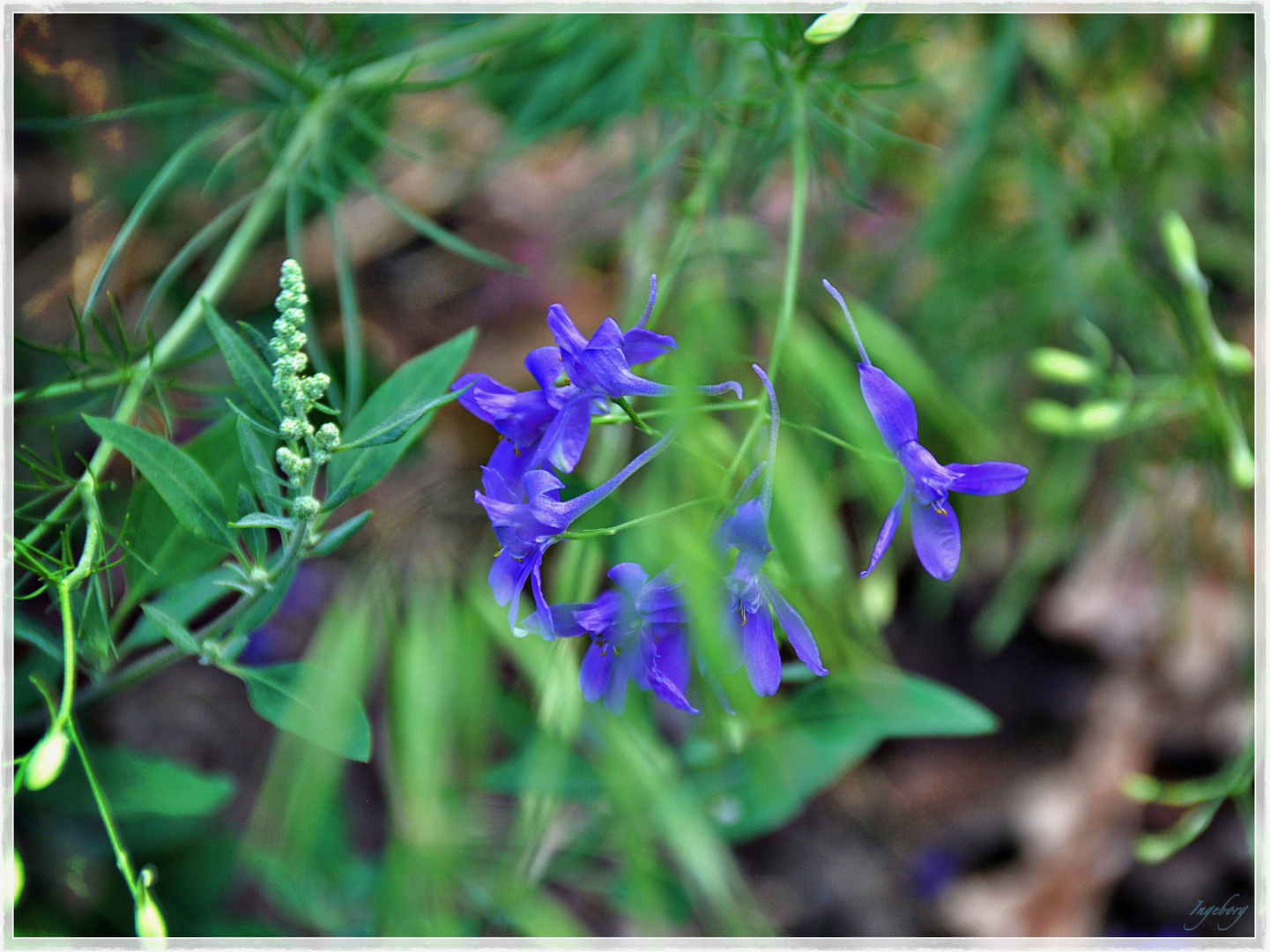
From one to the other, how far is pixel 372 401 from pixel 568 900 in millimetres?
1178

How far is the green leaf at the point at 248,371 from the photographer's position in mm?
452

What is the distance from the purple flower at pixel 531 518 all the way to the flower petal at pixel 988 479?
0.52 feet

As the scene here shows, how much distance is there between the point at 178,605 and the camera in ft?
2.23

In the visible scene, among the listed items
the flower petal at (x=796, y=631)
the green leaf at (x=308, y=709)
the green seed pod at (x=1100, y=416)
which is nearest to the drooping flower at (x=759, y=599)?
the flower petal at (x=796, y=631)

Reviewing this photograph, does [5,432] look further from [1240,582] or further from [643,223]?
[1240,582]

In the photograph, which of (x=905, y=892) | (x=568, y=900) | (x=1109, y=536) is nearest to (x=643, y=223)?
(x=1109, y=536)

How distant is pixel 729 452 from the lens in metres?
0.95

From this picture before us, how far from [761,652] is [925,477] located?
0.12 metres

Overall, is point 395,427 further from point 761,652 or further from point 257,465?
point 761,652

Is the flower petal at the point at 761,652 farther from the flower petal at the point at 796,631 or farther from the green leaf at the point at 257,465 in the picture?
the green leaf at the point at 257,465

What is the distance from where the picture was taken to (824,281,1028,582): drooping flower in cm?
47
